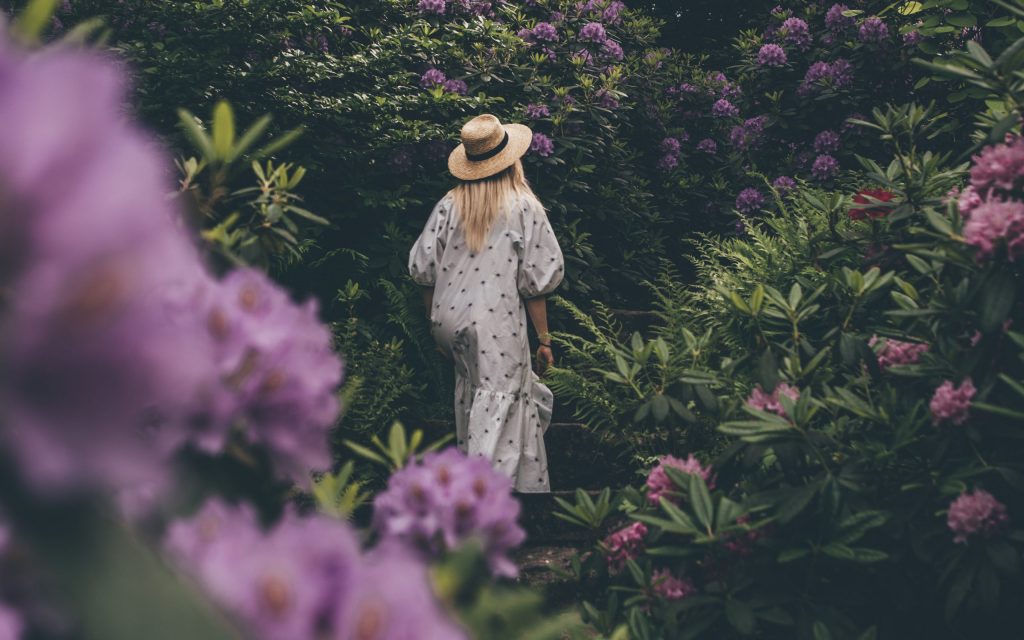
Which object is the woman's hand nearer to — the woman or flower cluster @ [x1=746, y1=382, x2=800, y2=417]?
the woman

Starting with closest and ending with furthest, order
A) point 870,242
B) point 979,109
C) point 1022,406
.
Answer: point 1022,406 → point 870,242 → point 979,109

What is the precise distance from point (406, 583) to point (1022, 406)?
1.72 m

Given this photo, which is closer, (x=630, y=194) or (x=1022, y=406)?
(x=1022, y=406)

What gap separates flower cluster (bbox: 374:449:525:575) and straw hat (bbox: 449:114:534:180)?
13.2ft

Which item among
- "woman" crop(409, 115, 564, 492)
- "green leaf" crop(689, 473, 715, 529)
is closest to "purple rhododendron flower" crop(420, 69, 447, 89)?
"woman" crop(409, 115, 564, 492)

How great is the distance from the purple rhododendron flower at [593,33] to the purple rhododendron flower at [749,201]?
1.73 meters

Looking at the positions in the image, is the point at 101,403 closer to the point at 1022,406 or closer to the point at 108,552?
the point at 108,552

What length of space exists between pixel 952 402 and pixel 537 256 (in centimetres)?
326

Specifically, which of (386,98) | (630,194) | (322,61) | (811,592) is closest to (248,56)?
(322,61)

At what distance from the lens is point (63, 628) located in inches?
13.1

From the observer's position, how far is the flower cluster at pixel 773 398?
189cm

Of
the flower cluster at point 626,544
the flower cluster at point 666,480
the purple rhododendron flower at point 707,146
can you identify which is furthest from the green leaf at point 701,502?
the purple rhododendron flower at point 707,146

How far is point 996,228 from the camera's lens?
1.65 m

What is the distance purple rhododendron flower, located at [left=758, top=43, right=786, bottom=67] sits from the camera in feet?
23.8
